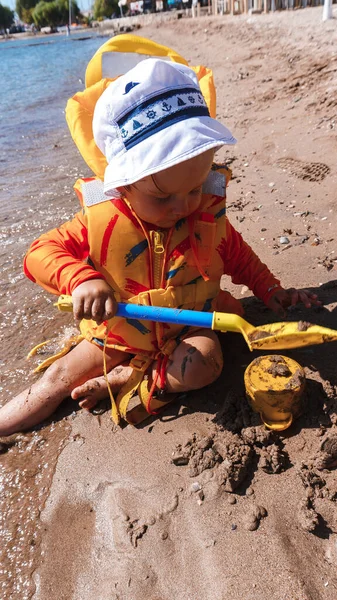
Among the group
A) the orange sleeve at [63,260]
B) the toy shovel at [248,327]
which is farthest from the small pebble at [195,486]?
the orange sleeve at [63,260]

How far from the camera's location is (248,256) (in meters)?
2.58

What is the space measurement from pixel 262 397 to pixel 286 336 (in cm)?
28

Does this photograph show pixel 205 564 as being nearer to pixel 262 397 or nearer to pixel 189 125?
pixel 262 397

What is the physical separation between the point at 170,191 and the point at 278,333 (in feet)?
2.40

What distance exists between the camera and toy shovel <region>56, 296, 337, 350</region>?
1.88 meters

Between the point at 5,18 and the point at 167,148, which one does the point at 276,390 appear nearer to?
the point at 167,148

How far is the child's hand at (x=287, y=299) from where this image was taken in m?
2.45

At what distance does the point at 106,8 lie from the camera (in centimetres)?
8294

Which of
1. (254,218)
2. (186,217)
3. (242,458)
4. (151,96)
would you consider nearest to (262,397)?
(242,458)

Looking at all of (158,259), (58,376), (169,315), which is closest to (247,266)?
(158,259)

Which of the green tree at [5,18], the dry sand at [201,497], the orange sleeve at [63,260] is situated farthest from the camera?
the green tree at [5,18]

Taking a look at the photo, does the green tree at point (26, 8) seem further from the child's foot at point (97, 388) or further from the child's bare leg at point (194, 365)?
the child's bare leg at point (194, 365)

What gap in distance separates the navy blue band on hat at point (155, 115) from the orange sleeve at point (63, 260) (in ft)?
1.88

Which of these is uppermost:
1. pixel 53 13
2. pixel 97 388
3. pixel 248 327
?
pixel 53 13
